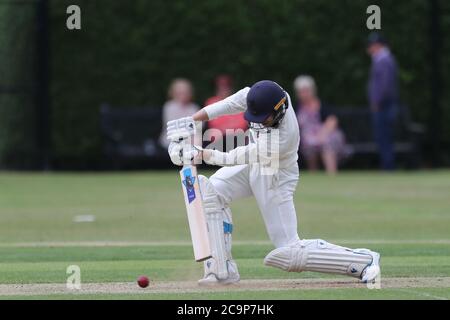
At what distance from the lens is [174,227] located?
45.6 ft

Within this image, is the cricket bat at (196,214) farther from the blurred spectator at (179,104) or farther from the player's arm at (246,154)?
the blurred spectator at (179,104)

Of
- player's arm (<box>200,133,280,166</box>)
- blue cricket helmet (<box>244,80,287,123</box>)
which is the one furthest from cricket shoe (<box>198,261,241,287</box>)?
blue cricket helmet (<box>244,80,287,123</box>)

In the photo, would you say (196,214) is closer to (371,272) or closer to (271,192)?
(271,192)

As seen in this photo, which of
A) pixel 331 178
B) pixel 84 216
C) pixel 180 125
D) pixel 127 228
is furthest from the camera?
pixel 331 178

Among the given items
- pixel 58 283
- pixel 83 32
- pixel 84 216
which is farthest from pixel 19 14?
pixel 58 283

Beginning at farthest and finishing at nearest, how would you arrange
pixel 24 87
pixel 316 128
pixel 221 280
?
pixel 24 87 < pixel 316 128 < pixel 221 280

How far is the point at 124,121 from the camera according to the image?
22062 mm

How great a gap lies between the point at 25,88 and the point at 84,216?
25.0 ft

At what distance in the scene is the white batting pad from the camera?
28.5 feet

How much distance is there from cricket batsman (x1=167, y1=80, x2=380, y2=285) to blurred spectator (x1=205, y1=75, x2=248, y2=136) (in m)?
9.97

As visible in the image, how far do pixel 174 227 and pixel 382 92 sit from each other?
815cm

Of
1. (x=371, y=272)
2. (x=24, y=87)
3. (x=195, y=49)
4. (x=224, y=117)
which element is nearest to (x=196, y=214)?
(x=371, y=272)

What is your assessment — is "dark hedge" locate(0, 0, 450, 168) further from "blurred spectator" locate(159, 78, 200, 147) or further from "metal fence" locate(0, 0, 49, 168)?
"blurred spectator" locate(159, 78, 200, 147)
